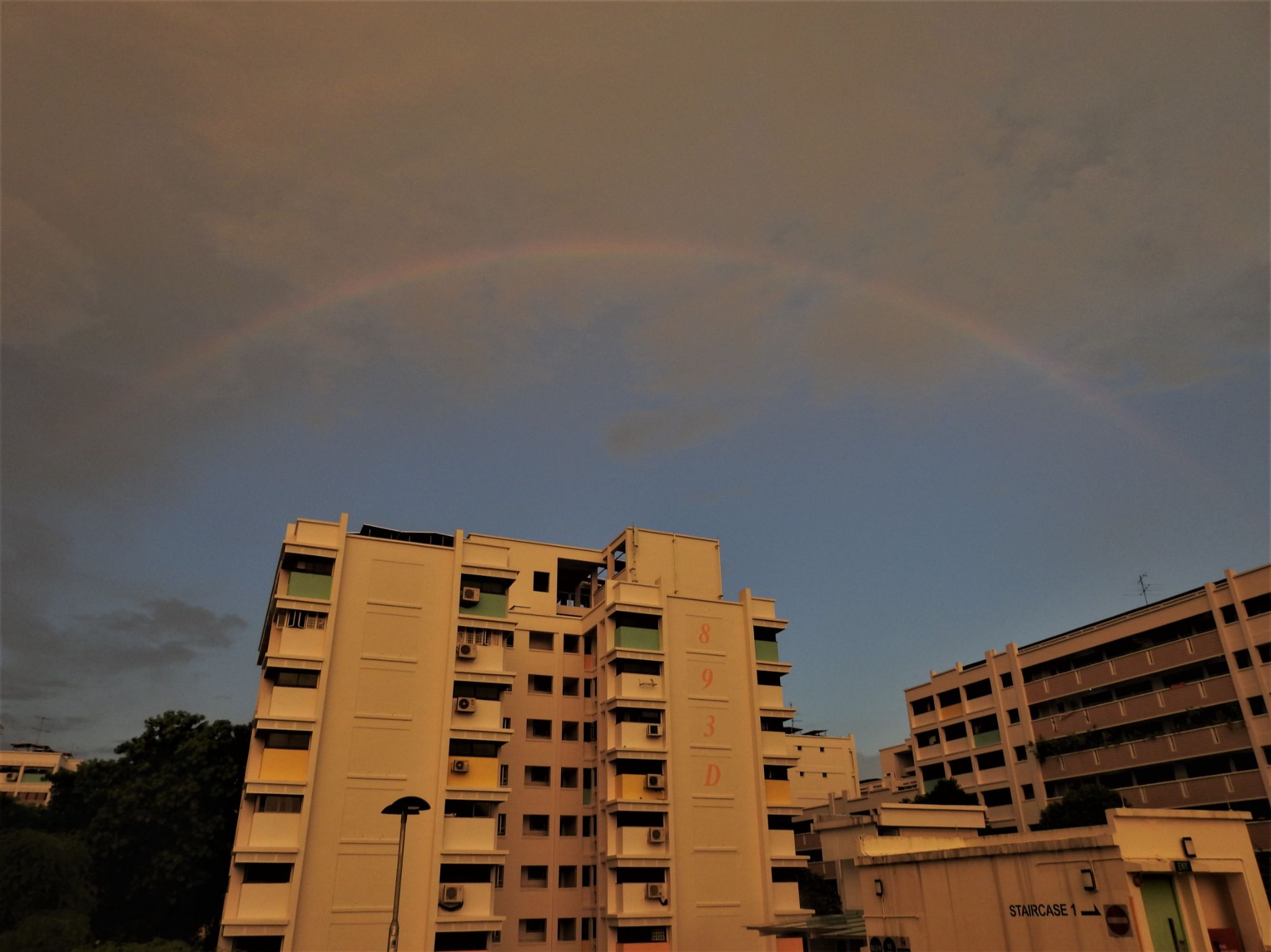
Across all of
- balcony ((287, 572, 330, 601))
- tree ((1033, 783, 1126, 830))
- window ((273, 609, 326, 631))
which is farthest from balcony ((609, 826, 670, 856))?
tree ((1033, 783, 1126, 830))

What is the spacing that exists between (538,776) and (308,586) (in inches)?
671

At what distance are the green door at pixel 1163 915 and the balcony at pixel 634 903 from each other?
2663 cm

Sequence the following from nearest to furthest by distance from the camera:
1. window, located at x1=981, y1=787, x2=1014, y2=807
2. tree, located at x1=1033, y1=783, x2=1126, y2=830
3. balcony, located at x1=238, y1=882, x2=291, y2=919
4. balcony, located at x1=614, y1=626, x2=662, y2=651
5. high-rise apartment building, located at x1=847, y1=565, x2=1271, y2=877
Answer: balcony, located at x1=238, y1=882, x2=291, y2=919
tree, located at x1=1033, y1=783, x2=1126, y2=830
high-rise apartment building, located at x1=847, y1=565, x2=1271, y2=877
balcony, located at x1=614, y1=626, x2=662, y2=651
window, located at x1=981, y1=787, x2=1014, y2=807

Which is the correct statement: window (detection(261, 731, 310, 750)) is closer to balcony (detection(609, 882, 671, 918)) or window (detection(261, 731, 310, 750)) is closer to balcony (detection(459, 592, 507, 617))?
balcony (detection(459, 592, 507, 617))

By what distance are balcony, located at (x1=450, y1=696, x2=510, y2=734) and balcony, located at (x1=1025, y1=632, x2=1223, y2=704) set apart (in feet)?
124

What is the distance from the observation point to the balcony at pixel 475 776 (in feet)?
132

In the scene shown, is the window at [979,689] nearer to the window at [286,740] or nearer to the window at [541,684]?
the window at [541,684]

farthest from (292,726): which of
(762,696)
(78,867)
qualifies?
(762,696)

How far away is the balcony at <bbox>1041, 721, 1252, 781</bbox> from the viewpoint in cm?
4662

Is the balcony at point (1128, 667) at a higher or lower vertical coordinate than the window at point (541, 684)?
higher

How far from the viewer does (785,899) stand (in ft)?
149

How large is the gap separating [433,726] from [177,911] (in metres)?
15.0

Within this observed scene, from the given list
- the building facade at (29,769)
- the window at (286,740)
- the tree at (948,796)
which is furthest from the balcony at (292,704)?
the building facade at (29,769)

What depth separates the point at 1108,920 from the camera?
21.5 metres
